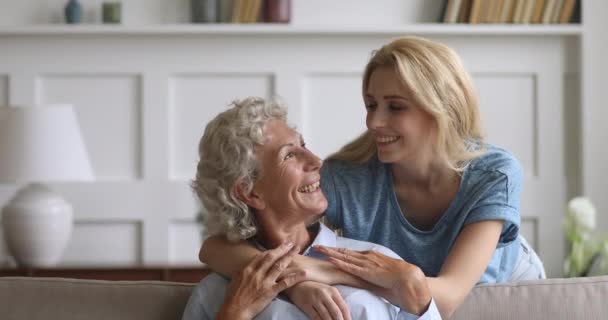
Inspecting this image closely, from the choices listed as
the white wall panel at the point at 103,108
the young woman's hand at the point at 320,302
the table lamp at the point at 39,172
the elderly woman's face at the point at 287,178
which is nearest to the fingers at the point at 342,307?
the young woman's hand at the point at 320,302

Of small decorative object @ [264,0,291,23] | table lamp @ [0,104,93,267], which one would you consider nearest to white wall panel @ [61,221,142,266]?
table lamp @ [0,104,93,267]

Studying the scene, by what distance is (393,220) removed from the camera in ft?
7.72

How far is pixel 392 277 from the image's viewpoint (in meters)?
1.89

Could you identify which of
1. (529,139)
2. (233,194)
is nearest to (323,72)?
(529,139)

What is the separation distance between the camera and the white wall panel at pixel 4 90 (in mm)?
4297

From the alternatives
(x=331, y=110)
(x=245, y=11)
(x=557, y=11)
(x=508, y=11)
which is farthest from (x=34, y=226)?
(x=557, y=11)

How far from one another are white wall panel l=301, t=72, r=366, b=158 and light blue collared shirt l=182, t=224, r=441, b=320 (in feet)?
7.48

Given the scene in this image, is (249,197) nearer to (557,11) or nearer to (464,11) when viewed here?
(464,11)

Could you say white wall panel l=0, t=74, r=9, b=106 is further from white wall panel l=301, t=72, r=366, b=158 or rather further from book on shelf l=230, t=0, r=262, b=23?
white wall panel l=301, t=72, r=366, b=158

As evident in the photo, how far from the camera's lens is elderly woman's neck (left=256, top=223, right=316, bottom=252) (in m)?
2.09

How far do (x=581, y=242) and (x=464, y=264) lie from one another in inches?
84.9

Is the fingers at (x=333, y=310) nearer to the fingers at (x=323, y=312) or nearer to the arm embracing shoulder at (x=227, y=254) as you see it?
the fingers at (x=323, y=312)

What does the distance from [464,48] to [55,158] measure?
1854 millimetres

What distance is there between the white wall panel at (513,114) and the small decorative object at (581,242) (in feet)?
1.41
